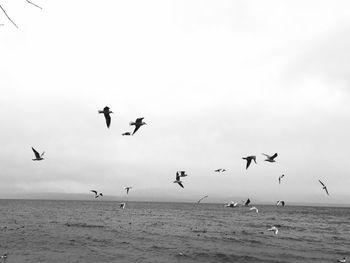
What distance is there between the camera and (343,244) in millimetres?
42188

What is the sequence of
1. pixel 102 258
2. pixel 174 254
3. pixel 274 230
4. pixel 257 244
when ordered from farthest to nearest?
1. pixel 274 230
2. pixel 257 244
3. pixel 174 254
4. pixel 102 258

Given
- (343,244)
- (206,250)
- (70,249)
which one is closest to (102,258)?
(70,249)

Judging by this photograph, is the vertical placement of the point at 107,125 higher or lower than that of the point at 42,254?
higher

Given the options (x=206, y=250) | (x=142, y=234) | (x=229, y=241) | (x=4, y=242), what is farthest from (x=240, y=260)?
(x=4, y=242)

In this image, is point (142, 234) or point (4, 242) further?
point (142, 234)

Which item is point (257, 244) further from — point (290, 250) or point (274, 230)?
point (274, 230)

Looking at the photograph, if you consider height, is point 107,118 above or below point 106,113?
below

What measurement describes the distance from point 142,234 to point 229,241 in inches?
421

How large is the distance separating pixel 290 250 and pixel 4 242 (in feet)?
84.8

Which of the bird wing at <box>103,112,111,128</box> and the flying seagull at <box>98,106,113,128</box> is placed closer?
the bird wing at <box>103,112,111,128</box>

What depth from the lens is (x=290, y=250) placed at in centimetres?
3631

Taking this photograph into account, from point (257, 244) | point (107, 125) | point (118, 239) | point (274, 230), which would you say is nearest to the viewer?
point (107, 125)

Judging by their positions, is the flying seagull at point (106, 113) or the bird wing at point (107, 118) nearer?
the bird wing at point (107, 118)

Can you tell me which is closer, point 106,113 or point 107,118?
point 107,118
